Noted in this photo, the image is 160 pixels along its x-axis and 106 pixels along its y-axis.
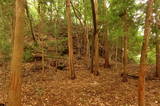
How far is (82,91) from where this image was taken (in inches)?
392

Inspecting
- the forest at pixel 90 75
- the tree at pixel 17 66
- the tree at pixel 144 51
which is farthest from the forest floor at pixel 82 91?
the tree at pixel 17 66

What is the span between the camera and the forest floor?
8.77 metres

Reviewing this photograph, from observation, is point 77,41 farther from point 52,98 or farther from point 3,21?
point 52,98

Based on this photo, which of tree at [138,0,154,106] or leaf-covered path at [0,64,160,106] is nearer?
tree at [138,0,154,106]

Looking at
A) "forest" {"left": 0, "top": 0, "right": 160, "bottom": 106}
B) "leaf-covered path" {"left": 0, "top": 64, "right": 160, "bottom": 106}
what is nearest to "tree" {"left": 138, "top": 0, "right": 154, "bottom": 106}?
"forest" {"left": 0, "top": 0, "right": 160, "bottom": 106}

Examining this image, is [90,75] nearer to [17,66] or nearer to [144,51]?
[144,51]

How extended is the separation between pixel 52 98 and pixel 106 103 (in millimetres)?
2542

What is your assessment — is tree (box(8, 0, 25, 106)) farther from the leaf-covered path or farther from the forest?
the leaf-covered path

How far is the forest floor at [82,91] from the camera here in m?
8.77

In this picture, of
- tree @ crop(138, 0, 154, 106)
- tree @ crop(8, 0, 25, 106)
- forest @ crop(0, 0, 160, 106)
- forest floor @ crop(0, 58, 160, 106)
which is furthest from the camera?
forest floor @ crop(0, 58, 160, 106)

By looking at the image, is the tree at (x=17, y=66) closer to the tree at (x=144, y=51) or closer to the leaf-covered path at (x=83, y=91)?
the leaf-covered path at (x=83, y=91)

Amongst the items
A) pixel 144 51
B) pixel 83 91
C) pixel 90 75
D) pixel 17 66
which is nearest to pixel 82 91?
pixel 83 91

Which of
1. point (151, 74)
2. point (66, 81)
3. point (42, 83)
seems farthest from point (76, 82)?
point (151, 74)

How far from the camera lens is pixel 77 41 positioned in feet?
72.0
